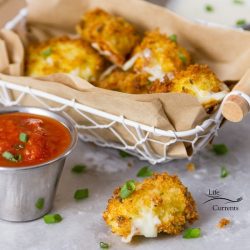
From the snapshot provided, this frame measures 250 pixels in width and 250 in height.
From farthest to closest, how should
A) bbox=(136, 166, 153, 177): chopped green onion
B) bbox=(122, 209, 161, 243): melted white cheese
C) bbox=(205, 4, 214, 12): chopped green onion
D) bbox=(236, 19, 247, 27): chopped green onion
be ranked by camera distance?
bbox=(205, 4, 214, 12): chopped green onion, bbox=(236, 19, 247, 27): chopped green onion, bbox=(136, 166, 153, 177): chopped green onion, bbox=(122, 209, 161, 243): melted white cheese

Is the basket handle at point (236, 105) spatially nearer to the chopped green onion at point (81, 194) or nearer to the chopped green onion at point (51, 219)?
the chopped green onion at point (81, 194)

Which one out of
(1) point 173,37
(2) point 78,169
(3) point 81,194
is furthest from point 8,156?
(1) point 173,37

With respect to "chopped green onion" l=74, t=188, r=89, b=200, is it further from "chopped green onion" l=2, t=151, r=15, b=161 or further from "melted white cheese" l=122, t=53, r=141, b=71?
"melted white cheese" l=122, t=53, r=141, b=71

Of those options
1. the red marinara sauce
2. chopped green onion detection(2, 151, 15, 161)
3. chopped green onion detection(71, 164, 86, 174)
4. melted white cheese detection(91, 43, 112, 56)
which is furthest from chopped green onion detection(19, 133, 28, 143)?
melted white cheese detection(91, 43, 112, 56)

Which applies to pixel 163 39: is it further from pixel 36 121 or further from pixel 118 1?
pixel 36 121

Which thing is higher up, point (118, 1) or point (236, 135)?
point (118, 1)

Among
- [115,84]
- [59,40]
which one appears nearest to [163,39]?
[115,84]

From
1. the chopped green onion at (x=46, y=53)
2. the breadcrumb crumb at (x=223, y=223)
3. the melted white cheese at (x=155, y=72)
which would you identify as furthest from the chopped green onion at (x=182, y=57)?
the breadcrumb crumb at (x=223, y=223)
